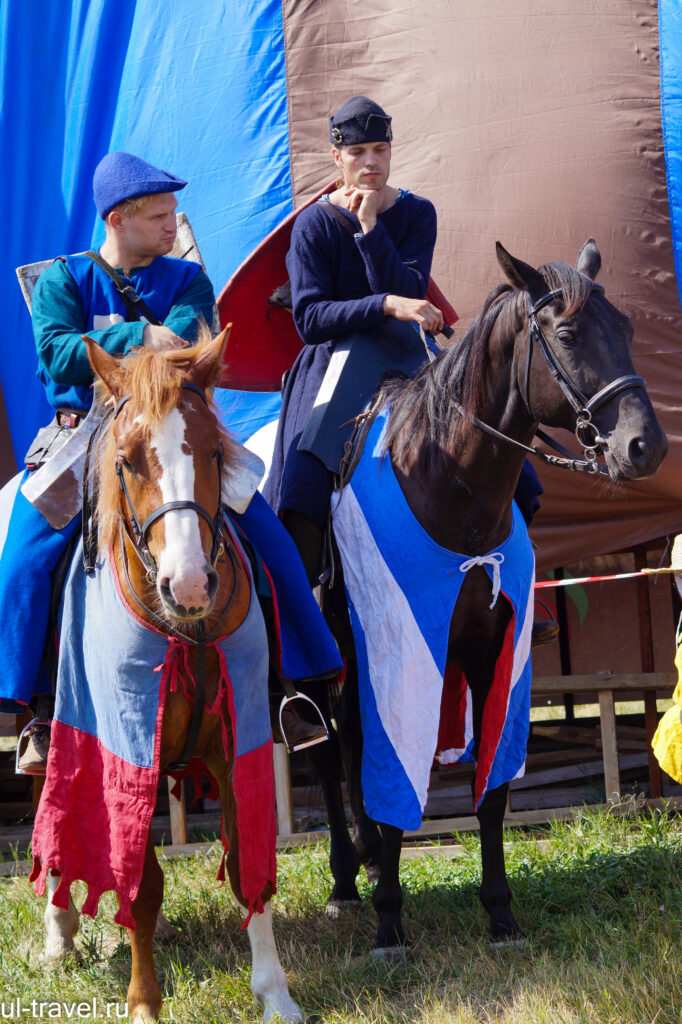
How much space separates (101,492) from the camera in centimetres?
331

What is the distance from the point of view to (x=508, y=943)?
396 centimetres

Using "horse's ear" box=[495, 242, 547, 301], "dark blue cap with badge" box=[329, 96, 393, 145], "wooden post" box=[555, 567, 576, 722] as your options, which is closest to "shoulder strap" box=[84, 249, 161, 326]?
"dark blue cap with badge" box=[329, 96, 393, 145]

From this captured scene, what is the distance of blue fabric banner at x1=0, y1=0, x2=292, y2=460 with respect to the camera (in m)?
6.73

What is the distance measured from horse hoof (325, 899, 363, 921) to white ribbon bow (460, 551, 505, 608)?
5.08 feet

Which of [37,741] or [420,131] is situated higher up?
[420,131]

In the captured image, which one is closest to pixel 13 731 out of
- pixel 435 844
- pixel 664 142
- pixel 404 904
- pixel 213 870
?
pixel 213 870

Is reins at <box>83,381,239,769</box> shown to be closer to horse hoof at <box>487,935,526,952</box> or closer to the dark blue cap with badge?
horse hoof at <box>487,935,526,952</box>

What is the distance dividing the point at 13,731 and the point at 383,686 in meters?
3.82

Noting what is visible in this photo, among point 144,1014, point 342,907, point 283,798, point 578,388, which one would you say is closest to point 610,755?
point 283,798

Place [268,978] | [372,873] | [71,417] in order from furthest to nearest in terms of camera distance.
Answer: [372,873] < [71,417] < [268,978]

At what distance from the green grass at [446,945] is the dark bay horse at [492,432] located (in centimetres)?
21

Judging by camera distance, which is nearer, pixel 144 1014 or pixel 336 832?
pixel 144 1014

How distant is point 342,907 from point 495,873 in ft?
2.50

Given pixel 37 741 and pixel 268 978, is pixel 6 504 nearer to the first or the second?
pixel 37 741
